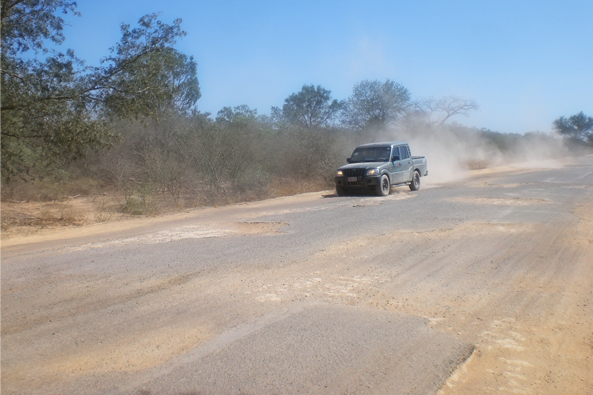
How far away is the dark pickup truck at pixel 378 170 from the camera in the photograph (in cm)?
1669

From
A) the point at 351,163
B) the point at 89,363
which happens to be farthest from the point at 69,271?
the point at 351,163

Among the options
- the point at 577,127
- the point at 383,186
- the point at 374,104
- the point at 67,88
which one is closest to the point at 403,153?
the point at 383,186

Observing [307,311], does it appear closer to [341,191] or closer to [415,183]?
[341,191]

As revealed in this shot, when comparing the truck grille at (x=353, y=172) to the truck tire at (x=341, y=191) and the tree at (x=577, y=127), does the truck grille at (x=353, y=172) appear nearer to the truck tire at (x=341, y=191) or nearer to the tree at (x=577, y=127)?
the truck tire at (x=341, y=191)

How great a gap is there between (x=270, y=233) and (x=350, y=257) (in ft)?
9.09

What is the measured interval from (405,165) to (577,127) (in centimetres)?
6252

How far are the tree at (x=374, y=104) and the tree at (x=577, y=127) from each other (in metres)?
37.8

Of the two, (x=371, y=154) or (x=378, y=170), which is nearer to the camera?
(x=378, y=170)

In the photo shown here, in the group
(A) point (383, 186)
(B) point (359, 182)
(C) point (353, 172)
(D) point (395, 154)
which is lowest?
(A) point (383, 186)

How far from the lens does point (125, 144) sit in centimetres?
2373

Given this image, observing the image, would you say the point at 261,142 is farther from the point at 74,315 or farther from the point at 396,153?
the point at 74,315

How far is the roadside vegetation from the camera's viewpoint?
11.0 metres

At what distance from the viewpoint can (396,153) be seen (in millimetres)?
18156

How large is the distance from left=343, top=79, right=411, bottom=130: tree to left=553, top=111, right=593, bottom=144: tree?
37.8 meters
